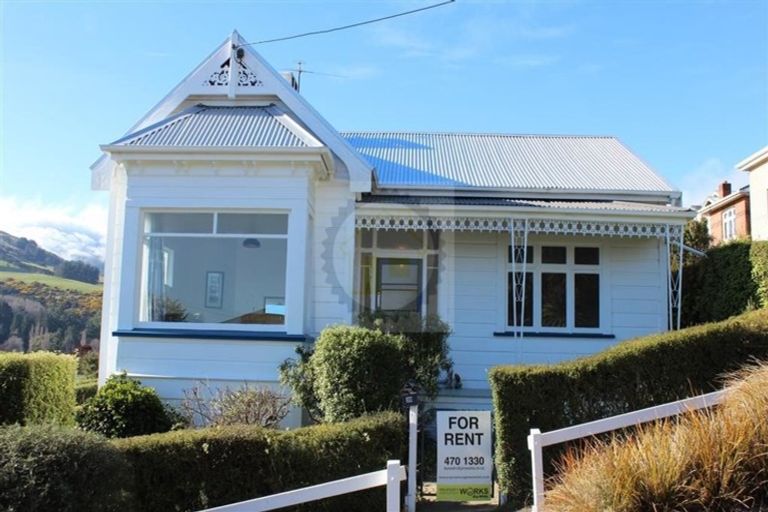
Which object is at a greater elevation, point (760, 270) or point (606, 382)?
point (760, 270)

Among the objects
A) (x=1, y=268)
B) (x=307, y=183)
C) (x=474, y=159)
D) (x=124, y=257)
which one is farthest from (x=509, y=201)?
(x=1, y=268)

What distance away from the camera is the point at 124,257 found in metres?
11.0

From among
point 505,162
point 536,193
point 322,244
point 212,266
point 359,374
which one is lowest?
point 359,374

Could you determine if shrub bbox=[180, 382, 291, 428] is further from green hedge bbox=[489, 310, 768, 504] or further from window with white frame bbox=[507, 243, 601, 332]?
window with white frame bbox=[507, 243, 601, 332]

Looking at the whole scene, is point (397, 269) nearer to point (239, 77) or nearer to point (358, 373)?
point (239, 77)

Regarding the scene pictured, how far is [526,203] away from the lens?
12617 millimetres

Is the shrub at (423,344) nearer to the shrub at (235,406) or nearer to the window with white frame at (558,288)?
the shrub at (235,406)

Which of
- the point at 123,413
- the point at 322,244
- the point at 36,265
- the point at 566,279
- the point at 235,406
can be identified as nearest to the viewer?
the point at 123,413

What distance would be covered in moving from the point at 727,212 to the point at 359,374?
32.3 meters

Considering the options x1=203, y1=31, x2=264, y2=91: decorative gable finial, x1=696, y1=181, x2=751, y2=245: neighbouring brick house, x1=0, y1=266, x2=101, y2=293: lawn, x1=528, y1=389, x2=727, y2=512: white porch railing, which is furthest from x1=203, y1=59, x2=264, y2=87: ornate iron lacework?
x1=696, y1=181, x2=751, y2=245: neighbouring brick house

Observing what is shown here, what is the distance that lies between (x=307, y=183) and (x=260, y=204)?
2.81ft

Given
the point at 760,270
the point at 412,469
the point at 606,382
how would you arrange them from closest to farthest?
1. the point at 412,469
2. the point at 606,382
3. the point at 760,270

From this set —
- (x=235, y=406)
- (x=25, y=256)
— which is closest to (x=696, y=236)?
(x=235, y=406)

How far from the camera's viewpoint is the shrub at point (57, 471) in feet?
15.8
